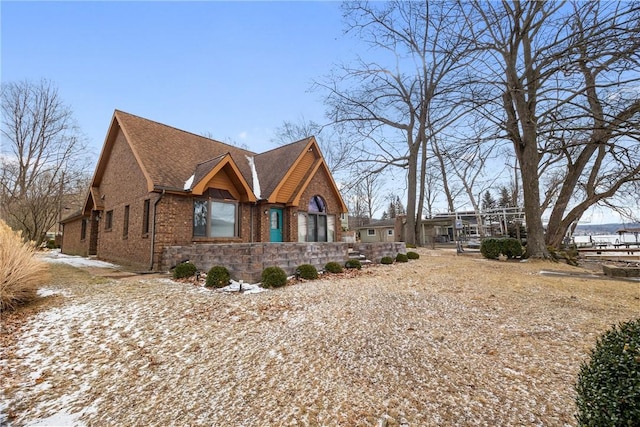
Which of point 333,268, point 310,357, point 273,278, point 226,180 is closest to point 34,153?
point 226,180

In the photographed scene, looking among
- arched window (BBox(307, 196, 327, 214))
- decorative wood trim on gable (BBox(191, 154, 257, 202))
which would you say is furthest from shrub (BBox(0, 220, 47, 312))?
arched window (BBox(307, 196, 327, 214))

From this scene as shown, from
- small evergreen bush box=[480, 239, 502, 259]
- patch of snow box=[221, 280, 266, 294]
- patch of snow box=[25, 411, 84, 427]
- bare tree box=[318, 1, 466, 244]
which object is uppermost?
bare tree box=[318, 1, 466, 244]

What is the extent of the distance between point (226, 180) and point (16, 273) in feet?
24.1

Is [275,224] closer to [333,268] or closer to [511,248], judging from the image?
[333,268]

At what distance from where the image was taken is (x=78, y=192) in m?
26.1

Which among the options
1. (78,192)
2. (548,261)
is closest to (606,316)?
(548,261)

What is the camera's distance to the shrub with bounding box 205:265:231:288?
7.27 m

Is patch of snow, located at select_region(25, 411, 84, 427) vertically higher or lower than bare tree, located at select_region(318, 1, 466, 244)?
lower

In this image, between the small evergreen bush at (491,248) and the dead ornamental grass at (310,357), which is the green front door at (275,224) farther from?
the small evergreen bush at (491,248)

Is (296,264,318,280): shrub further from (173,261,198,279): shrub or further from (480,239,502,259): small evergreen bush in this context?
(480,239,502,259): small evergreen bush

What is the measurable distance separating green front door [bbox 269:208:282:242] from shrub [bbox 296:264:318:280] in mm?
5119

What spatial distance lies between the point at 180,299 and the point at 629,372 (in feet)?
21.7

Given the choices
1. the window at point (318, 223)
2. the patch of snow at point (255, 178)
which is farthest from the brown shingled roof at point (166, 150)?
the window at point (318, 223)

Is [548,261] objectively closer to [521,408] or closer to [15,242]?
[521,408]
